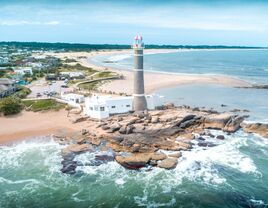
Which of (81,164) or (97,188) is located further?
(81,164)

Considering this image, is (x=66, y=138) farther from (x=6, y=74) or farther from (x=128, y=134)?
(x=6, y=74)

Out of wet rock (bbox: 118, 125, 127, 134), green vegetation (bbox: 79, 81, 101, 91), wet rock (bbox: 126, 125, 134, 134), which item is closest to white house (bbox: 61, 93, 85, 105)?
green vegetation (bbox: 79, 81, 101, 91)

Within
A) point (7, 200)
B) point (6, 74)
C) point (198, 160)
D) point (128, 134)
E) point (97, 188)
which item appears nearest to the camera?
point (7, 200)

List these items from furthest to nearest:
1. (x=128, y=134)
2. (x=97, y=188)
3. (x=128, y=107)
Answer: (x=128, y=107) < (x=128, y=134) < (x=97, y=188)

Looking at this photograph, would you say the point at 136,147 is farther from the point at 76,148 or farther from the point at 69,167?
the point at 69,167

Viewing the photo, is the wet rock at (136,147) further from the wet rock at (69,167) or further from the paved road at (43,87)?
the paved road at (43,87)

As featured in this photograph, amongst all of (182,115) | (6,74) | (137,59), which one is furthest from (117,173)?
(6,74)

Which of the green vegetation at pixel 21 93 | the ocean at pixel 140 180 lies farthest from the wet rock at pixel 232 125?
the green vegetation at pixel 21 93

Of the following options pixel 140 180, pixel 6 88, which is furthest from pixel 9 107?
pixel 140 180
